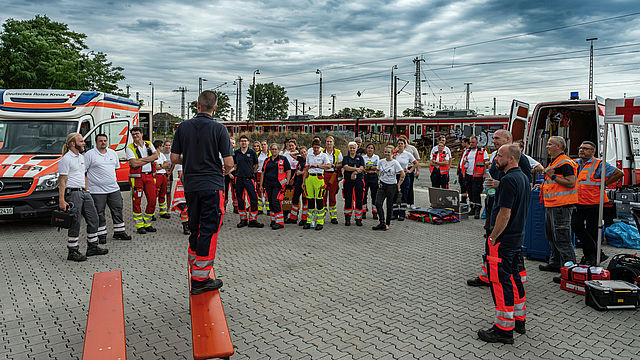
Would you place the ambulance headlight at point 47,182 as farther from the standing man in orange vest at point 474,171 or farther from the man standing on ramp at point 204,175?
the standing man in orange vest at point 474,171

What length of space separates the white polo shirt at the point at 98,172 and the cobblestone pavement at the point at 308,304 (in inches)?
41.3

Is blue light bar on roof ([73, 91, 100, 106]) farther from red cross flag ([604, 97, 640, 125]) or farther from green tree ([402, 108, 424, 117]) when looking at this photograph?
green tree ([402, 108, 424, 117])

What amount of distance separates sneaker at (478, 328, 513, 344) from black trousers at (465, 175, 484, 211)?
685cm

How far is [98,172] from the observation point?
24.1 ft

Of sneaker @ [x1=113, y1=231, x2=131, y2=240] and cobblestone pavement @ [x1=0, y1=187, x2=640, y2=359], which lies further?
sneaker @ [x1=113, y1=231, x2=131, y2=240]

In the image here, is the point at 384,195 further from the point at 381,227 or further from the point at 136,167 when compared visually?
the point at 136,167

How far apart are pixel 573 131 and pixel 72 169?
10.8m

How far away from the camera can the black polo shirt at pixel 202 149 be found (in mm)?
4219

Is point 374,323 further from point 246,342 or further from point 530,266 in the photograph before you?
point 530,266

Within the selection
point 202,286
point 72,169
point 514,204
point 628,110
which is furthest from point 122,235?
point 628,110

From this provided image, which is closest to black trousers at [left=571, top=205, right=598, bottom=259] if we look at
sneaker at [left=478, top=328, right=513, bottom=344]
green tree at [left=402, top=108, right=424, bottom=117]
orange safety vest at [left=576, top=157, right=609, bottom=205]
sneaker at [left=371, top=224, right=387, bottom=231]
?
orange safety vest at [left=576, top=157, right=609, bottom=205]

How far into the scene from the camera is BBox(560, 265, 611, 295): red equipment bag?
536 cm

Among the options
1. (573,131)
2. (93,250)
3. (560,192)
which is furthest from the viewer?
(573,131)

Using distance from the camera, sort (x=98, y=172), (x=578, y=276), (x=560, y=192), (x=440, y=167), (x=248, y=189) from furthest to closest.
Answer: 1. (x=440, y=167)
2. (x=248, y=189)
3. (x=98, y=172)
4. (x=560, y=192)
5. (x=578, y=276)
